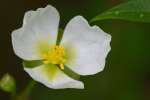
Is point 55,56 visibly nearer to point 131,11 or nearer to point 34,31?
point 34,31

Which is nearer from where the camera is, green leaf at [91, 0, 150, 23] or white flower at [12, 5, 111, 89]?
green leaf at [91, 0, 150, 23]

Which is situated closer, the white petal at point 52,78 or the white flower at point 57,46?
the white petal at point 52,78

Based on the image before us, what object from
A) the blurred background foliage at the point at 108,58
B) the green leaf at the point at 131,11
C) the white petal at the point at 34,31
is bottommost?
the blurred background foliage at the point at 108,58

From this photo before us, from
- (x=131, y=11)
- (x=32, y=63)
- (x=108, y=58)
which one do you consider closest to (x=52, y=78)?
(x=32, y=63)

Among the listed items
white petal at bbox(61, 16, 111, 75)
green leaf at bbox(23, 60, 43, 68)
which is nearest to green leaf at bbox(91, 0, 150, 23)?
white petal at bbox(61, 16, 111, 75)

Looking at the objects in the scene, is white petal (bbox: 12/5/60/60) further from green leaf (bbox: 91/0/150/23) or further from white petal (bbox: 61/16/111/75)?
green leaf (bbox: 91/0/150/23)

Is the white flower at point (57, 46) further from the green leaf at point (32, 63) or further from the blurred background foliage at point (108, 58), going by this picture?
the blurred background foliage at point (108, 58)

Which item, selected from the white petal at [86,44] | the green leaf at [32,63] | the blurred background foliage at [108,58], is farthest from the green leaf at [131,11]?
the blurred background foliage at [108,58]
